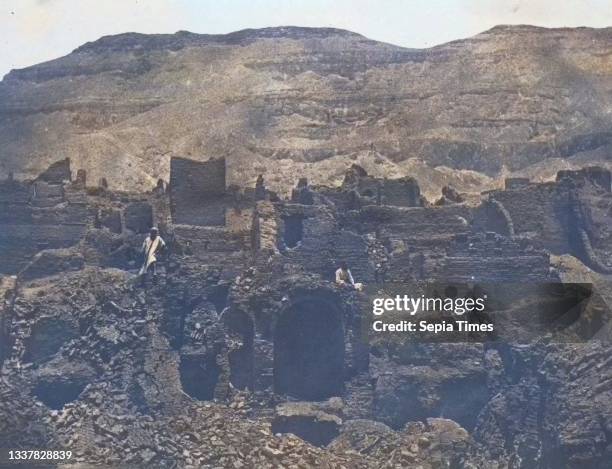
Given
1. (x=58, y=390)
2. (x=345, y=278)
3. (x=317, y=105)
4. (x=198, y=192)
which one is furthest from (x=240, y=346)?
(x=317, y=105)

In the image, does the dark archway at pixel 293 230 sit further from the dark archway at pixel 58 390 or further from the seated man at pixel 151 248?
the dark archway at pixel 58 390

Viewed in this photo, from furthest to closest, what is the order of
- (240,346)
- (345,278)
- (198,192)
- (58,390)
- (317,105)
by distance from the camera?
(317,105)
(198,192)
(345,278)
(240,346)
(58,390)

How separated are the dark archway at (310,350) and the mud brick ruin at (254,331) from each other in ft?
0.08

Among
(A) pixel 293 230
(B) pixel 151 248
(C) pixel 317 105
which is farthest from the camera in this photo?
(C) pixel 317 105

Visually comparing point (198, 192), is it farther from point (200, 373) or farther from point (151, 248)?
point (200, 373)

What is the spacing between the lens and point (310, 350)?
101 feet

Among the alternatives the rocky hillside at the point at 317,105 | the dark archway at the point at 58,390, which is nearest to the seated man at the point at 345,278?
the dark archway at the point at 58,390

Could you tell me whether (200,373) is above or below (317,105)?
below

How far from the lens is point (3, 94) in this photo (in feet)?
260

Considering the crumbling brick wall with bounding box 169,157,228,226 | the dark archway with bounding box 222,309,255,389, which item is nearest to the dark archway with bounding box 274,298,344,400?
the dark archway with bounding box 222,309,255,389

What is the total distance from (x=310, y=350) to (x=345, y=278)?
1.64 meters

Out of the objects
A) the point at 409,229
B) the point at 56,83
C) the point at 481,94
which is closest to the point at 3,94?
the point at 56,83

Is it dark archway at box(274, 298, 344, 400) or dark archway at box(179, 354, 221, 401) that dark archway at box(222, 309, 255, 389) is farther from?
dark archway at box(274, 298, 344, 400)

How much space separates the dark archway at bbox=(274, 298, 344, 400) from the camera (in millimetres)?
30375
